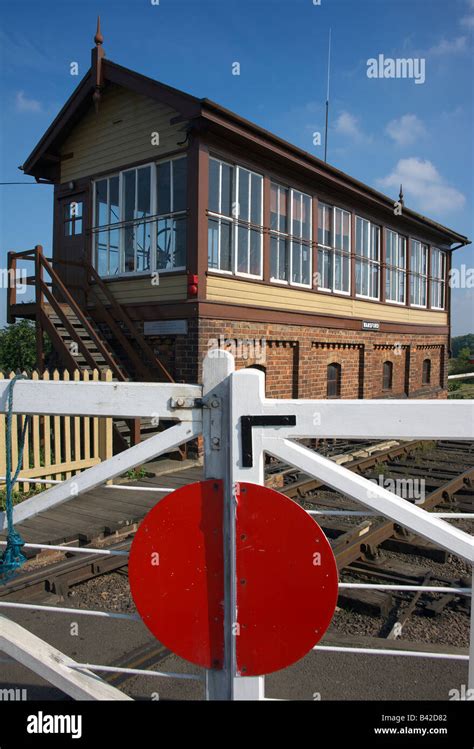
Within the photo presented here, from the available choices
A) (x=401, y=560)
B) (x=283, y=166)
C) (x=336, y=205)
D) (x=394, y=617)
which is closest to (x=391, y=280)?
(x=336, y=205)

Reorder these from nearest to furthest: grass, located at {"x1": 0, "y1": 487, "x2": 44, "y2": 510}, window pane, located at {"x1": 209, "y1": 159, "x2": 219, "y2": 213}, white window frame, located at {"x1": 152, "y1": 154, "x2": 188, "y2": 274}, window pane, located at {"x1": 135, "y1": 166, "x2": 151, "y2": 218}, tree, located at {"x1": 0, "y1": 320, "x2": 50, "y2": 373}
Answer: grass, located at {"x1": 0, "y1": 487, "x2": 44, "y2": 510}, window pane, located at {"x1": 209, "y1": 159, "x2": 219, "y2": 213}, white window frame, located at {"x1": 152, "y1": 154, "x2": 188, "y2": 274}, window pane, located at {"x1": 135, "y1": 166, "x2": 151, "y2": 218}, tree, located at {"x1": 0, "y1": 320, "x2": 50, "y2": 373}

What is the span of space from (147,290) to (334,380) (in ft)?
19.0

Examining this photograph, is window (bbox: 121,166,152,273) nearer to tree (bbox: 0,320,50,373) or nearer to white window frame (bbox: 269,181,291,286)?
white window frame (bbox: 269,181,291,286)

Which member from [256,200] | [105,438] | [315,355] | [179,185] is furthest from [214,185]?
[105,438]

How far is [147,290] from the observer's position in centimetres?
1150

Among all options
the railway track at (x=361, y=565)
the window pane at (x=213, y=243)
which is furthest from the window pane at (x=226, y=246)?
the railway track at (x=361, y=565)

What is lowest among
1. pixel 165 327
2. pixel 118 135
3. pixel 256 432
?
pixel 256 432

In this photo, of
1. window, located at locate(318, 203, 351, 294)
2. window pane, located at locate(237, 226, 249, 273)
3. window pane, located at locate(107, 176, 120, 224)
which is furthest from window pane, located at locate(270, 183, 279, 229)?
window pane, located at locate(107, 176, 120, 224)

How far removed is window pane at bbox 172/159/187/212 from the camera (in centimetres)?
1099

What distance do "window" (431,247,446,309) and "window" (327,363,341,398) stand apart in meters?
7.95
